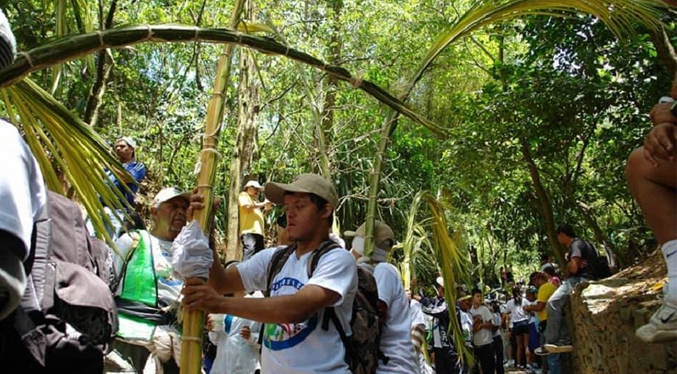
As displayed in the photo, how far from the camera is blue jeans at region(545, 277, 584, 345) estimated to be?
31.6ft

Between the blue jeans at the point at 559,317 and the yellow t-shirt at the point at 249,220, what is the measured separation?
161 inches

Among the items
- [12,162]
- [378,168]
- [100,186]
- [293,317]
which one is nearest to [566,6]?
[378,168]

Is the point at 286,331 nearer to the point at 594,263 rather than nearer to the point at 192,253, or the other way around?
the point at 192,253

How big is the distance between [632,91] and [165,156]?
8.96 m

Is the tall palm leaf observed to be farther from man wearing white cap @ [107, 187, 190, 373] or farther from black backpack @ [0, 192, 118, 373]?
black backpack @ [0, 192, 118, 373]

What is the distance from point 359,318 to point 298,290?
35cm

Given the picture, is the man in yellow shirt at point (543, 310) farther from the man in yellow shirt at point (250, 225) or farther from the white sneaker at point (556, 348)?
the man in yellow shirt at point (250, 225)

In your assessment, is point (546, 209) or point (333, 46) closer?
point (546, 209)

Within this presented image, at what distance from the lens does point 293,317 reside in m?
2.94

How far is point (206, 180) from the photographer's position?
3.02 m

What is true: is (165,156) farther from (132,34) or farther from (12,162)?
(12,162)

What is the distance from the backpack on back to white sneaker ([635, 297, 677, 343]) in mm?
1209

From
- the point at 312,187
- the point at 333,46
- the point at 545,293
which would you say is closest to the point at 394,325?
the point at 312,187

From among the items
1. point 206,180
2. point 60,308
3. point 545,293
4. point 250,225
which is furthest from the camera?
point 545,293
